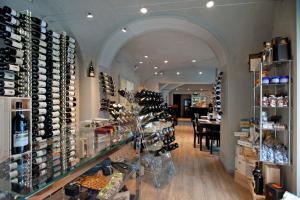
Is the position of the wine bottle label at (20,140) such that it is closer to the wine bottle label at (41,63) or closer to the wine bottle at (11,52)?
the wine bottle at (11,52)

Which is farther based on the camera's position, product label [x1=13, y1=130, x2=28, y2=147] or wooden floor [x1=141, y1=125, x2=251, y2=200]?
wooden floor [x1=141, y1=125, x2=251, y2=200]

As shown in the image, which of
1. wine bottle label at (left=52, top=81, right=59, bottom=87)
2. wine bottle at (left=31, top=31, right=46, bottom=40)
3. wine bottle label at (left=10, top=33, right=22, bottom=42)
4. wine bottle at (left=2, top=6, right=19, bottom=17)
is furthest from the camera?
wine bottle label at (left=52, top=81, right=59, bottom=87)

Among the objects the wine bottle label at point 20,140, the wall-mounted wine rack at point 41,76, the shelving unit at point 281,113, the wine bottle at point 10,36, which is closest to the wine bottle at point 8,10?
the wall-mounted wine rack at point 41,76

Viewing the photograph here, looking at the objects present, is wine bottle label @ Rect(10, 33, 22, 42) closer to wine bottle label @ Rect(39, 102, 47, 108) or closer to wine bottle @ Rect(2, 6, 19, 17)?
wine bottle @ Rect(2, 6, 19, 17)

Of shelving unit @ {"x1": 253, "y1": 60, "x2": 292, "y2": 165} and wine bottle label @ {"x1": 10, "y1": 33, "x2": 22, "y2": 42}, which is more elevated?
wine bottle label @ {"x1": 10, "y1": 33, "x2": 22, "y2": 42}

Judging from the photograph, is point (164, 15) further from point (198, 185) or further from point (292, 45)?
point (198, 185)

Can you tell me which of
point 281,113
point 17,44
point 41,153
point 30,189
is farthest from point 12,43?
point 281,113

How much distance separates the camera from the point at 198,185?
3543 mm

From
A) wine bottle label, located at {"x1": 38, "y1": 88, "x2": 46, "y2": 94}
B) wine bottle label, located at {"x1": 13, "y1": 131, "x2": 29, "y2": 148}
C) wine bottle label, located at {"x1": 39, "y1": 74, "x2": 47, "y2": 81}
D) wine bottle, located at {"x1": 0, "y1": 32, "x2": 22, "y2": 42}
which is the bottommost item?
wine bottle label, located at {"x1": 13, "y1": 131, "x2": 29, "y2": 148}

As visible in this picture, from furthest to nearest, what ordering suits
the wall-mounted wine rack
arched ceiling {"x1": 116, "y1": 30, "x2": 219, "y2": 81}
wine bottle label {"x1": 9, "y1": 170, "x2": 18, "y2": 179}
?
arched ceiling {"x1": 116, "y1": 30, "x2": 219, "y2": 81}, the wall-mounted wine rack, wine bottle label {"x1": 9, "y1": 170, "x2": 18, "y2": 179}

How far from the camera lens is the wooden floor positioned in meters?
3.12

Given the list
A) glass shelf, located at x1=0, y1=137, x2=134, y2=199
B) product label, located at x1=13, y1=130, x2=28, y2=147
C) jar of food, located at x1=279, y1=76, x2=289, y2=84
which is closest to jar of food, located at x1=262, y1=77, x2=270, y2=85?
jar of food, located at x1=279, y1=76, x2=289, y2=84

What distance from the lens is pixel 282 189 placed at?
8.07 feet

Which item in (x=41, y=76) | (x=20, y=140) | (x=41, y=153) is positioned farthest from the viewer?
(x=41, y=76)
